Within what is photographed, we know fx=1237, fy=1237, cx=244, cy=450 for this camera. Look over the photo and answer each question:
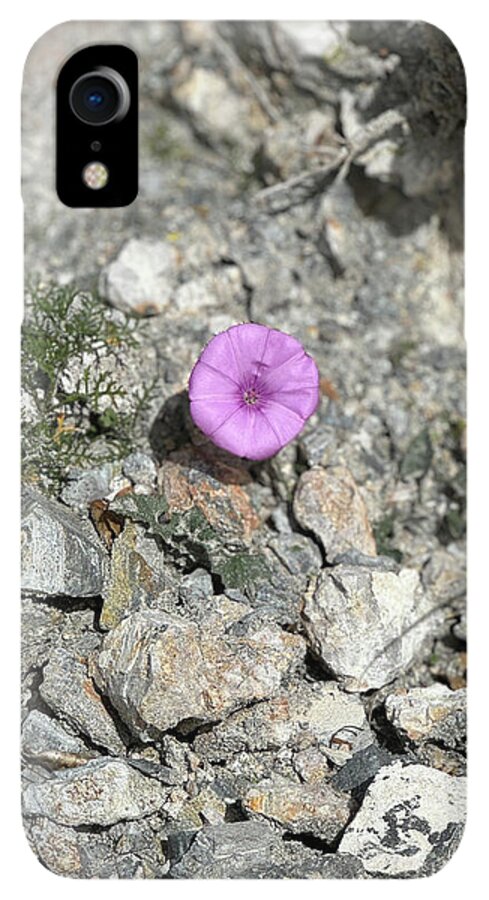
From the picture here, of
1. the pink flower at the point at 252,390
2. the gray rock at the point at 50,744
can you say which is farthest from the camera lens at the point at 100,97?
the gray rock at the point at 50,744

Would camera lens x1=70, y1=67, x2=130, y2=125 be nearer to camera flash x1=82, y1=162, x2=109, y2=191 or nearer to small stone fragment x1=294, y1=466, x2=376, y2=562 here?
camera flash x1=82, y1=162, x2=109, y2=191

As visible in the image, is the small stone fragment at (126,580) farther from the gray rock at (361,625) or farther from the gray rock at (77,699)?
the gray rock at (361,625)

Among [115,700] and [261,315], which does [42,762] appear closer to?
[115,700]

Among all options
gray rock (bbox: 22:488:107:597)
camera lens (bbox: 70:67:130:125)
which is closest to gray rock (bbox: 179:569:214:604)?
gray rock (bbox: 22:488:107:597)

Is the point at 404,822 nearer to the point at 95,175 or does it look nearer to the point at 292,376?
the point at 292,376

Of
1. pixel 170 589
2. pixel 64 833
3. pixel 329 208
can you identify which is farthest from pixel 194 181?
pixel 64 833

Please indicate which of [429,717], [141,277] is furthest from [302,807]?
[141,277]
